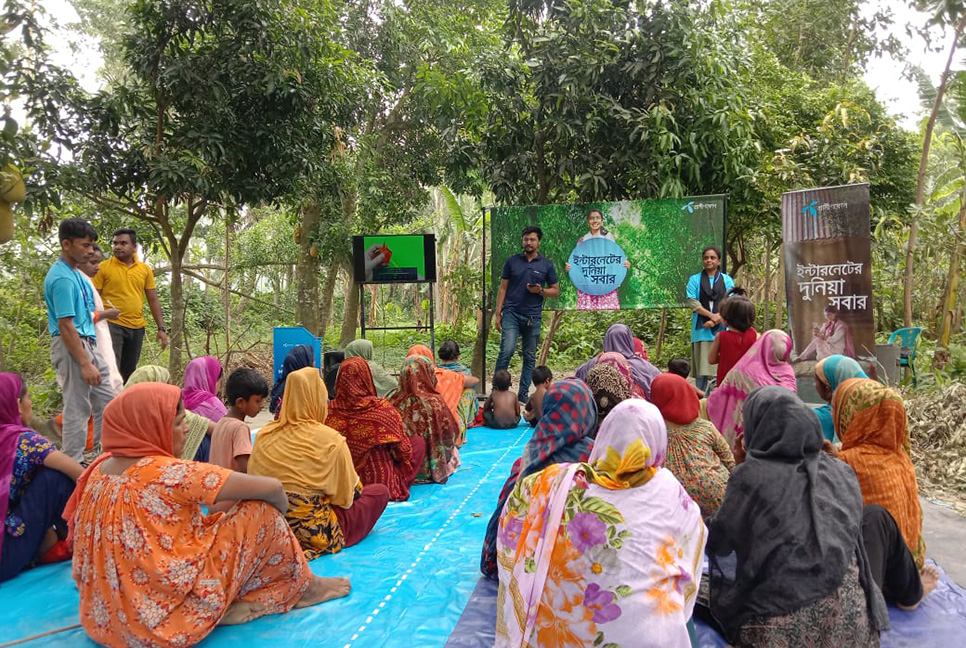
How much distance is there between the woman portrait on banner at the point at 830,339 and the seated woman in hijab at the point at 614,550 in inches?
204

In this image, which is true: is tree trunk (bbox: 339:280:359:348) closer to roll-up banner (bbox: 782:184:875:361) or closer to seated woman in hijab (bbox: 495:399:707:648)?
roll-up banner (bbox: 782:184:875:361)

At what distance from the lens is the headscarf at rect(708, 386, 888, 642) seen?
7.52ft

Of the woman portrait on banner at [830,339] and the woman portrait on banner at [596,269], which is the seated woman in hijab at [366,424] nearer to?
the woman portrait on banner at [596,269]

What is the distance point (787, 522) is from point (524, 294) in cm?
526

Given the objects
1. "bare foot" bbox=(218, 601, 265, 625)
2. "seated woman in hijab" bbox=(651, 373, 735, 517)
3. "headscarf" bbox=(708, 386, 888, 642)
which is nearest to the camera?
"headscarf" bbox=(708, 386, 888, 642)

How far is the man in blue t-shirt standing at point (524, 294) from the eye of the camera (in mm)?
7441

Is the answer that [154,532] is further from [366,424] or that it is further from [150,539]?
[366,424]

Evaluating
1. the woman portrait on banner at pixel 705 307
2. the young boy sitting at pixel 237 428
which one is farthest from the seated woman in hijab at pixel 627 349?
the young boy sitting at pixel 237 428

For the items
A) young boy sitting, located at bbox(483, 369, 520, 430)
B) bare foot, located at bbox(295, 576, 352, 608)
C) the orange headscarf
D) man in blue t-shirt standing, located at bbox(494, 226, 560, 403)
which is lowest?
bare foot, located at bbox(295, 576, 352, 608)

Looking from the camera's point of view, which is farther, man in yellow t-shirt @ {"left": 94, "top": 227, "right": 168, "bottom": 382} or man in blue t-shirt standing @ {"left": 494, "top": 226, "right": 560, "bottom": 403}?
man in blue t-shirt standing @ {"left": 494, "top": 226, "right": 560, "bottom": 403}

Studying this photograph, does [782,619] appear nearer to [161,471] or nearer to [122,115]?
[161,471]

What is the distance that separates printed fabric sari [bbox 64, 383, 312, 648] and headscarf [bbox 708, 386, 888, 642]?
177 centimetres

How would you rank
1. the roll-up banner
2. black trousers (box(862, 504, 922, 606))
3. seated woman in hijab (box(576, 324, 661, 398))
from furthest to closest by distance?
1. the roll-up banner
2. seated woman in hijab (box(576, 324, 661, 398))
3. black trousers (box(862, 504, 922, 606))

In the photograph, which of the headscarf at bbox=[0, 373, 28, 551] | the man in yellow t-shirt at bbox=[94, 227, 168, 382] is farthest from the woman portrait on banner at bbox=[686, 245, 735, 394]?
the headscarf at bbox=[0, 373, 28, 551]
